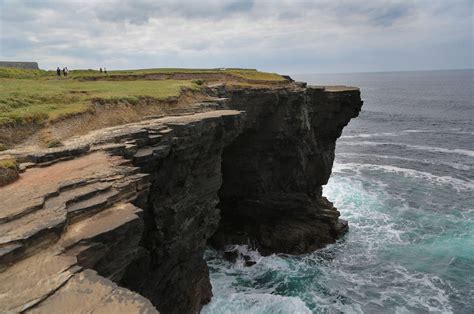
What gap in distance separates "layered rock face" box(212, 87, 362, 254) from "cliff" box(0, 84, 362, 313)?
4.0 inches

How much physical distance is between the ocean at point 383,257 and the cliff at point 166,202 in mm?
2844

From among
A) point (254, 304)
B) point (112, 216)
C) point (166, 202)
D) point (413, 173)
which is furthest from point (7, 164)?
point (413, 173)

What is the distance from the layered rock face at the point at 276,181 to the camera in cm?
3425

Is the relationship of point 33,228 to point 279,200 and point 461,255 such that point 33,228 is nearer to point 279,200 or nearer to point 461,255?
point 279,200

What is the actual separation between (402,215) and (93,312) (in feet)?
133

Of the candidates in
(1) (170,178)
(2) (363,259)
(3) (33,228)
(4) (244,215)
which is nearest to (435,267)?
(2) (363,259)

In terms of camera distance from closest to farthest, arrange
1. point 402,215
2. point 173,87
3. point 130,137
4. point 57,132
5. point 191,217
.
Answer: point 130,137, point 57,132, point 191,217, point 173,87, point 402,215

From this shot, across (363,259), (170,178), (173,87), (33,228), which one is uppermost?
(173,87)

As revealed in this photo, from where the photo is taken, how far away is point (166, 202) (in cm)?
1933

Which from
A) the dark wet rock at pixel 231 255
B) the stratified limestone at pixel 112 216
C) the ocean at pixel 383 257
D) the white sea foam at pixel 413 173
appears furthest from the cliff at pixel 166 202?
the white sea foam at pixel 413 173

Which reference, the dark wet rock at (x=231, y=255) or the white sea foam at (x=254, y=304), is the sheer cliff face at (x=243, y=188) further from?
the dark wet rock at (x=231, y=255)

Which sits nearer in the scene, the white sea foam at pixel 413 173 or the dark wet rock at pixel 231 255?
the dark wet rock at pixel 231 255

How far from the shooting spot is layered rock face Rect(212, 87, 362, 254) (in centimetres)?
3425

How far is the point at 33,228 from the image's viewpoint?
9.45 metres
